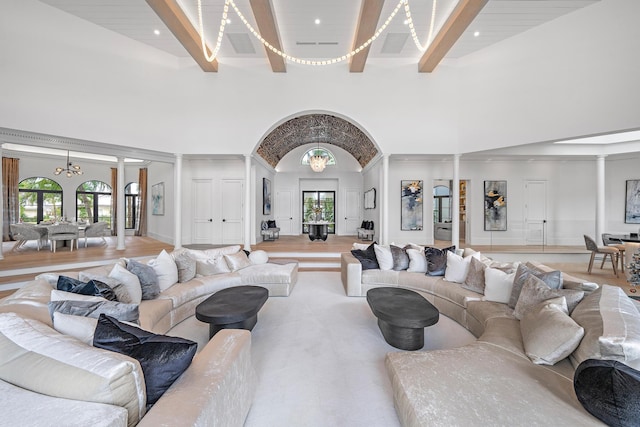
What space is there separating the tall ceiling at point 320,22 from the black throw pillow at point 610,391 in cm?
518

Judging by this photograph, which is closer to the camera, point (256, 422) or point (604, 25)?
point (256, 422)

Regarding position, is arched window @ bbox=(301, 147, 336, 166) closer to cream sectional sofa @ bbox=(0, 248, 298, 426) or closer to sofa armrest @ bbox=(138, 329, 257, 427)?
sofa armrest @ bbox=(138, 329, 257, 427)

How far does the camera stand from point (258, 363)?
102 inches

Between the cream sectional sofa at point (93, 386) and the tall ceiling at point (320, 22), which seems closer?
the cream sectional sofa at point (93, 386)

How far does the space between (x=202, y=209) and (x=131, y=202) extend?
5434mm

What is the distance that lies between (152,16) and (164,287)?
5.37 metres

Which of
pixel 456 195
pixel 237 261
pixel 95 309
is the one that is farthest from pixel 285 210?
pixel 95 309

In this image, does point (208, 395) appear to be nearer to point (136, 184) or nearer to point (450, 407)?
point (450, 407)

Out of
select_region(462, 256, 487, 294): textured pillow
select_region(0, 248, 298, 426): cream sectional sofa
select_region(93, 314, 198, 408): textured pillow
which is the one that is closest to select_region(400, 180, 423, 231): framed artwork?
select_region(462, 256, 487, 294): textured pillow

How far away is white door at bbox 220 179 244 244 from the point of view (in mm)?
8680

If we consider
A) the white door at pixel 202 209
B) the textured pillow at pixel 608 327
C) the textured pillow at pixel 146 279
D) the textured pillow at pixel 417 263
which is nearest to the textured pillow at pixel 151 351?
the textured pillow at pixel 146 279

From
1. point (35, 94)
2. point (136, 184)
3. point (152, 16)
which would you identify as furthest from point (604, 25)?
point (136, 184)

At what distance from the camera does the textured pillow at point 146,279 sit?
3156mm

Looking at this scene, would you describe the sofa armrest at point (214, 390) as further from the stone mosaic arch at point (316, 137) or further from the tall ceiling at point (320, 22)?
the stone mosaic arch at point (316, 137)
